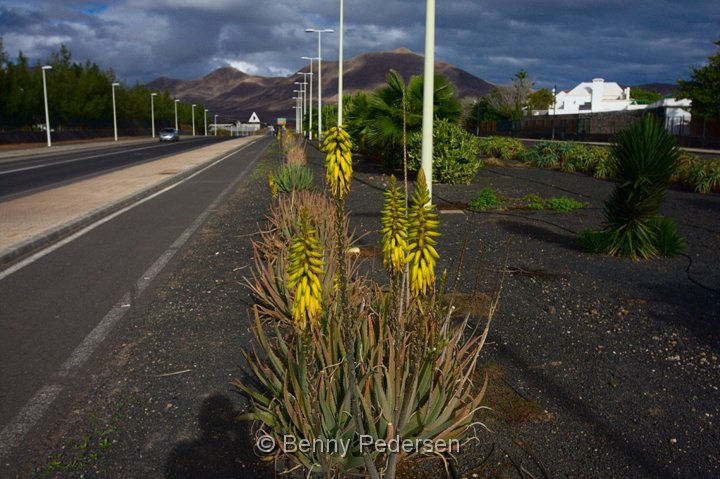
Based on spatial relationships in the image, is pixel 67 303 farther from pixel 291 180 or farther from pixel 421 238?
pixel 291 180

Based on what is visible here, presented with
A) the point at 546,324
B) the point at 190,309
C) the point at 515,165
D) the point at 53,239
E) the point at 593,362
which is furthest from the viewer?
the point at 515,165

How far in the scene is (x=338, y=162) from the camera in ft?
8.18

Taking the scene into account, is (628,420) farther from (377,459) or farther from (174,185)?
(174,185)

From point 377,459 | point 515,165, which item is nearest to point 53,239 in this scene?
point 377,459

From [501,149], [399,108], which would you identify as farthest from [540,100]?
[399,108]

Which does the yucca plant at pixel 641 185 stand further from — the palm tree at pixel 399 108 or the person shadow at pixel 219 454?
the palm tree at pixel 399 108

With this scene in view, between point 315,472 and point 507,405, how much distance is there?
129cm

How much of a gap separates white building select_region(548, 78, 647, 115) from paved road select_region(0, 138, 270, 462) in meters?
117

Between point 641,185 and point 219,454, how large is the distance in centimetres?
651

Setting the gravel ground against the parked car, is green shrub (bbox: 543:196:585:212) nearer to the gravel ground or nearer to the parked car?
the gravel ground

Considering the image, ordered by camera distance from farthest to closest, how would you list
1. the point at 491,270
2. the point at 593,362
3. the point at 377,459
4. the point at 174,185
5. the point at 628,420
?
the point at 174,185 < the point at 491,270 < the point at 593,362 < the point at 628,420 < the point at 377,459

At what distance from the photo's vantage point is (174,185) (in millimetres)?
19219

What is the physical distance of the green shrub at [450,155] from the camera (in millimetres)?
17797

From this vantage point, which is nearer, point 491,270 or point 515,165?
point 491,270
